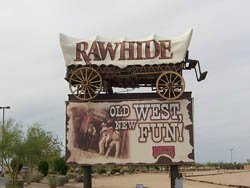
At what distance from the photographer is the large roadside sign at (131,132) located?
1784cm

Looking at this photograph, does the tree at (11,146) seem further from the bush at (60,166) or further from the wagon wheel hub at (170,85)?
the wagon wheel hub at (170,85)

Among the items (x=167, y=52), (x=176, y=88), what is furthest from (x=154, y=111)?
(x=167, y=52)

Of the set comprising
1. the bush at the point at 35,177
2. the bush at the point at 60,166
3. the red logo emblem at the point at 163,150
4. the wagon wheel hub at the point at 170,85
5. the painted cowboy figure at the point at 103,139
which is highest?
the wagon wheel hub at the point at 170,85

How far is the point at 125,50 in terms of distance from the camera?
729 inches

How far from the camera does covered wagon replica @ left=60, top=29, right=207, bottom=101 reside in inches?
718

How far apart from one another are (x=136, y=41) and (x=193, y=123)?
17.4 ft

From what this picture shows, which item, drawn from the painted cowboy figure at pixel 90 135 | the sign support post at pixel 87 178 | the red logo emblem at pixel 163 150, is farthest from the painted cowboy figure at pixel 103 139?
the red logo emblem at pixel 163 150

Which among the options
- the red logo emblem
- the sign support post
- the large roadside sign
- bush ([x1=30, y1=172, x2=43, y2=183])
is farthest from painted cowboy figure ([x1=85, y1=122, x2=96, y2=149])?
bush ([x1=30, y1=172, x2=43, y2=183])

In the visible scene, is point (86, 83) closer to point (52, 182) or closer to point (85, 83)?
point (85, 83)

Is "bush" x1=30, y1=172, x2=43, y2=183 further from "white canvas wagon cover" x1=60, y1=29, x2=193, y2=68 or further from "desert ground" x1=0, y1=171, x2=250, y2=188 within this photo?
"white canvas wagon cover" x1=60, y1=29, x2=193, y2=68

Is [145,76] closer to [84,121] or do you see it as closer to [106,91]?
[106,91]

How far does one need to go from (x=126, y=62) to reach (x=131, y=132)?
374 cm

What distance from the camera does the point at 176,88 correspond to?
18.2m

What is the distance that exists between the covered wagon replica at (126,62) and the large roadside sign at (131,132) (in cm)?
85
